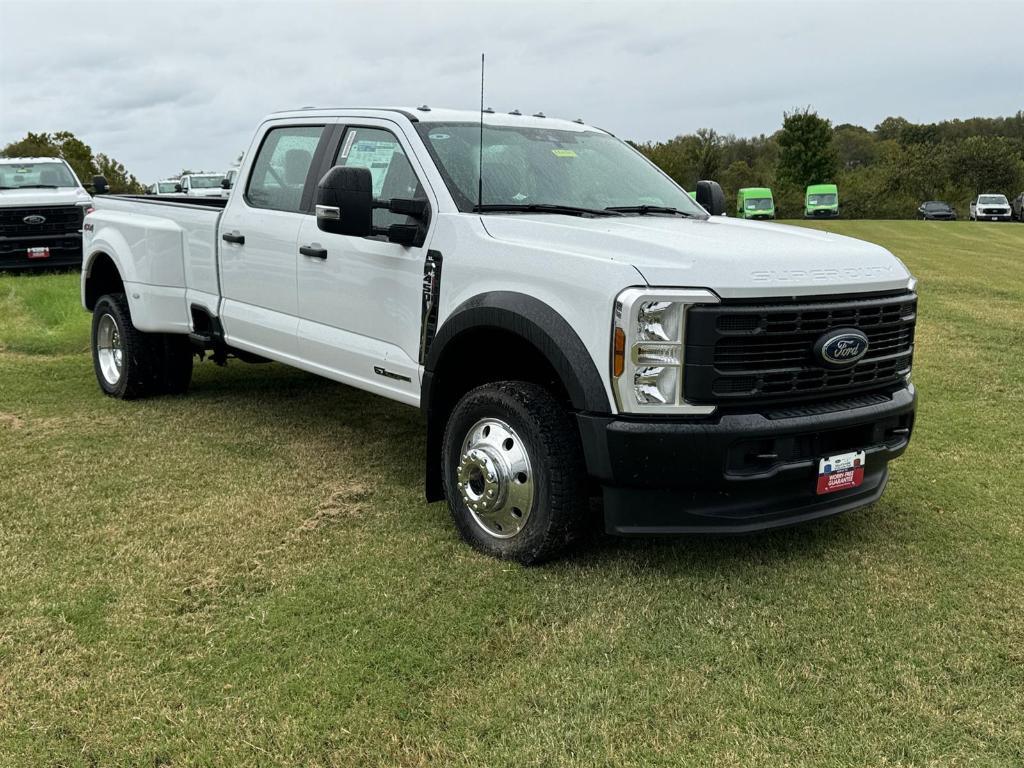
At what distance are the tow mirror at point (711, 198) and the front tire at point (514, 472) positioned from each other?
2.33 meters

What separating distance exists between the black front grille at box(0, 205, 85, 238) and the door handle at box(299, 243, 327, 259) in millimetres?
11971

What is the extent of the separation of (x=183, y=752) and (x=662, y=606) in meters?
1.82

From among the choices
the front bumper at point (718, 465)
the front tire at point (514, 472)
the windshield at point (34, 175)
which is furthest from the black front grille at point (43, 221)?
the front bumper at point (718, 465)

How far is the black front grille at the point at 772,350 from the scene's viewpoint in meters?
3.58

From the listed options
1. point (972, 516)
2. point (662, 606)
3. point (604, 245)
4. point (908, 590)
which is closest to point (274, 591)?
point (662, 606)

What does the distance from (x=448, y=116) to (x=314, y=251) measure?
40.2 inches

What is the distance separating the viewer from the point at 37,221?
15758 millimetres

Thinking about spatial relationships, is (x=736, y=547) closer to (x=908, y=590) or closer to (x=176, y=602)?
(x=908, y=590)

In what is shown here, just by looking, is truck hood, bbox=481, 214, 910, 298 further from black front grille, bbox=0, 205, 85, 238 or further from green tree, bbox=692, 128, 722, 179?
green tree, bbox=692, 128, 722, 179

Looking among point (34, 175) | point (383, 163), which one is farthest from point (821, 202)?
point (383, 163)

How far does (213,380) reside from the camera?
8.06 meters

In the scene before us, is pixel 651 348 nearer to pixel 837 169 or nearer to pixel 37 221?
pixel 37 221

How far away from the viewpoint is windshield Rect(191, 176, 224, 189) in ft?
98.1

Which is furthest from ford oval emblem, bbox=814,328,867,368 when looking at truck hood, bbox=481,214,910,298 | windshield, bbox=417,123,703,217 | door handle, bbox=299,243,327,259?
door handle, bbox=299,243,327,259
